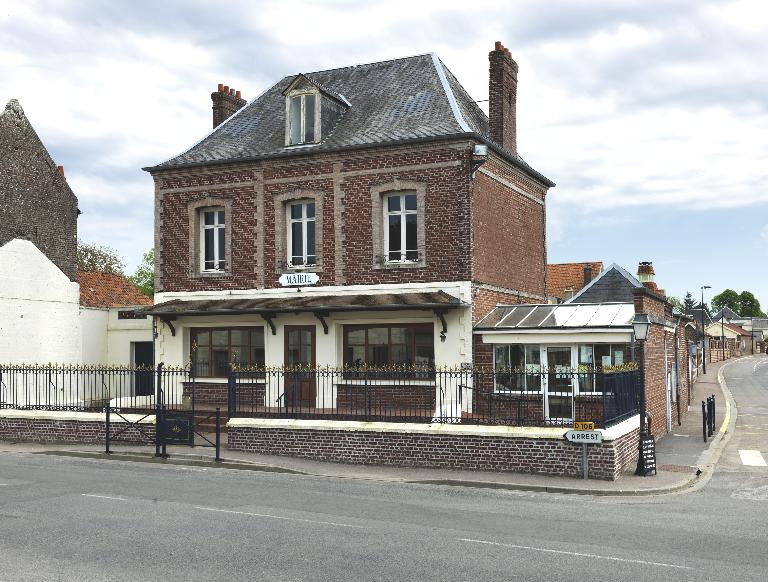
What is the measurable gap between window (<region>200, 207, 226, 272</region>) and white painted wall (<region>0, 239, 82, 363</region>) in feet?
26.4

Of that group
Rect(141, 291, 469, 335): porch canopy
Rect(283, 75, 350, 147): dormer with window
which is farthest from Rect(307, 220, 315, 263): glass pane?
Rect(283, 75, 350, 147): dormer with window

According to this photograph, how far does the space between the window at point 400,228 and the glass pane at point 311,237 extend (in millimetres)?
2363

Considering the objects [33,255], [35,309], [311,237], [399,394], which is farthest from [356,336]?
[33,255]

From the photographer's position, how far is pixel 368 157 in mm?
24453

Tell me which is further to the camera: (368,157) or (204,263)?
(204,263)

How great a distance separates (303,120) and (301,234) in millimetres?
3406

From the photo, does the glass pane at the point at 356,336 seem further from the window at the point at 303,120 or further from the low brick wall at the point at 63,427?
the low brick wall at the point at 63,427

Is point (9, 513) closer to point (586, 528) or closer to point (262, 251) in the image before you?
point (586, 528)

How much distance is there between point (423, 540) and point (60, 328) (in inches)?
975

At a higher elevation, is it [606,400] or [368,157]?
[368,157]

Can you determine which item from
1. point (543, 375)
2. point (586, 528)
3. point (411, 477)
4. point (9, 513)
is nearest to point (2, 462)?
point (9, 513)

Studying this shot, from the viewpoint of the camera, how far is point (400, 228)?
79.9ft

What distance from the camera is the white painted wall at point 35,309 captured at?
98.2 feet

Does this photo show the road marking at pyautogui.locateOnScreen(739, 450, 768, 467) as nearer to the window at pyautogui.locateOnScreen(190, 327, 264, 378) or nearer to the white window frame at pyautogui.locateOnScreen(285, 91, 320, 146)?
the window at pyautogui.locateOnScreen(190, 327, 264, 378)
